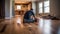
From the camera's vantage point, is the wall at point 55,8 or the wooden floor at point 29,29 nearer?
the wooden floor at point 29,29

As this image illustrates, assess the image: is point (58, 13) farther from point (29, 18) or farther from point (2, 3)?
point (2, 3)

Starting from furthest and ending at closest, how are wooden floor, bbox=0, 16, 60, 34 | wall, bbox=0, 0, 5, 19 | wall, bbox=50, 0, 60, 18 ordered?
wall, bbox=0, 0, 5, 19 → wall, bbox=50, 0, 60, 18 → wooden floor, bbox=0, 16, 60, 34

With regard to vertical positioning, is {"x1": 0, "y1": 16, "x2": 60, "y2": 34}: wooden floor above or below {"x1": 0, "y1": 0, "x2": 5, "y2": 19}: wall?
below

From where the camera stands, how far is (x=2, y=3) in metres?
11.1

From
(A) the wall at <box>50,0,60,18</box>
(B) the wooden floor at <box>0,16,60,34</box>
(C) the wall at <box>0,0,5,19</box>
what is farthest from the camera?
(C) the wall at <box>0,0,5,19</box>

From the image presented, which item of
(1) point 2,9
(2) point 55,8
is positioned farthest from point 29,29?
(1) point 2,9

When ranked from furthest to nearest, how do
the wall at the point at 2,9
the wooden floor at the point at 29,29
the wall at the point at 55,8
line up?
the wall at the point at 2,9, the wall at the point at 55,8, the wooden floor at the point at 29,29

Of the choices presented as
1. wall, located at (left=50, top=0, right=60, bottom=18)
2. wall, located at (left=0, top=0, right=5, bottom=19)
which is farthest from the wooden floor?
wall, located at (left=0, top=0, right=5, bottom=19)

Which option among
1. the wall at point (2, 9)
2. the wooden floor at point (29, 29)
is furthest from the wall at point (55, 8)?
the wall at point (2, 9)

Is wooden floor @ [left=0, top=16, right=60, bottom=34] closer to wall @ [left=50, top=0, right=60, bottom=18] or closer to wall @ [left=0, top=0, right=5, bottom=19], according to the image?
wall @ [left=50, top=0, right=60, bottom=18]

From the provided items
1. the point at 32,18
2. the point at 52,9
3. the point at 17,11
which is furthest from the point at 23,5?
the point at 32,18

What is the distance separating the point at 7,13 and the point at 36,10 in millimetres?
5779

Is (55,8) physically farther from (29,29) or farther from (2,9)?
(29,29)

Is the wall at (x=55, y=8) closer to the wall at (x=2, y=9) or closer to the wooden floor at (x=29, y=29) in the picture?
the wooden floor at (x=29, y=29)
